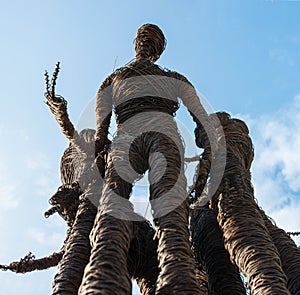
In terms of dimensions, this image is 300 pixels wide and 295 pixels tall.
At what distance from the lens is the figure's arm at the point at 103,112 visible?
2762 millimetres

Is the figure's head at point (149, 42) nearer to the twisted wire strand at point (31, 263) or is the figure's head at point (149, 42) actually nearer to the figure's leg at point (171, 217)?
the figure's leg at point (171, 217)

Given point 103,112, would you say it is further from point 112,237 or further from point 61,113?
point 112,237

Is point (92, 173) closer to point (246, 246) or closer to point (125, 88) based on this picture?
point (125, 88)

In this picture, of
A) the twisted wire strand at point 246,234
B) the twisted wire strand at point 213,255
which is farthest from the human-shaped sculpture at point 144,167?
the twisted wire strand at point 213,255

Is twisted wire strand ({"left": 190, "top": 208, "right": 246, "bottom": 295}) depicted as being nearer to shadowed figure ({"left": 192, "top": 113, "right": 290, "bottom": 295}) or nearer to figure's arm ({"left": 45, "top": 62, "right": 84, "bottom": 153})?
shadowed figure ({"left": 192, "top": 113, "right": 290, "bottom": 295})

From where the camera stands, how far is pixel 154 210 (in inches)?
86.0

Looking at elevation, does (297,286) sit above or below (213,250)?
below

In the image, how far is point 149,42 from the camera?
11.4 ft

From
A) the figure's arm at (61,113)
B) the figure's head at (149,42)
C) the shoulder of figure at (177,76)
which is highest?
the figure's head at (149,42)

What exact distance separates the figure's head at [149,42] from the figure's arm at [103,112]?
43 cm

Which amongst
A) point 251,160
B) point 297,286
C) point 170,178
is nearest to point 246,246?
point 297,286

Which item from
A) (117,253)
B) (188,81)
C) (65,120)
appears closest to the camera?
(117,253)

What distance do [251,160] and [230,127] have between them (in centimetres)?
24

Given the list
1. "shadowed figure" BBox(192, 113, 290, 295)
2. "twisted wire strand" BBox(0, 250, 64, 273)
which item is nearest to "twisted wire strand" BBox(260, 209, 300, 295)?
"shadowed figure" BBox(192, 113, 290, 295)
